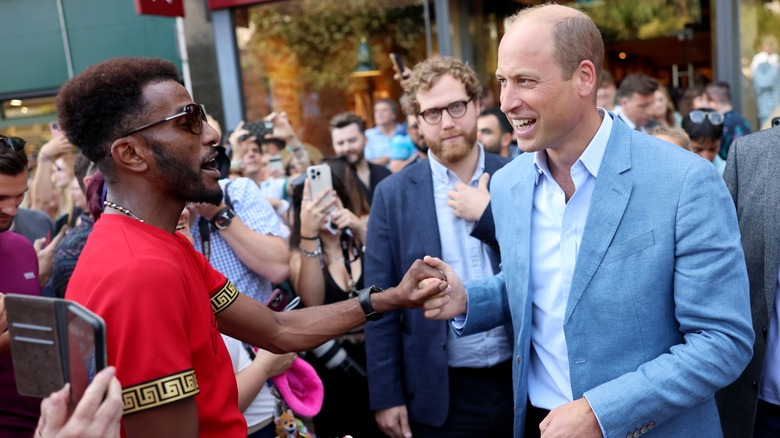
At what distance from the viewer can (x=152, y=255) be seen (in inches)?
68.8

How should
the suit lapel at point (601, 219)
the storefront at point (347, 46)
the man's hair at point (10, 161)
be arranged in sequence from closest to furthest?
1. the suit lapel at point (601, 219)
2. the man's hair at point (10, 161)
3. the storefront at point (347, 46)

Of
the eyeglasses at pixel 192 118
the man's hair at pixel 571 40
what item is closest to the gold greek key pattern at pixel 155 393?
the eyeglasses at pixel 192 118

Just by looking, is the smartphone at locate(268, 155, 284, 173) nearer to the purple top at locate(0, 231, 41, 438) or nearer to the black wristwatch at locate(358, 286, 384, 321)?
the purple top at locate(0, 231, 41, 438)

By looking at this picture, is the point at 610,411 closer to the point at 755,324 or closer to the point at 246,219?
the point at 755,324

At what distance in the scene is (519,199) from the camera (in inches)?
98.9

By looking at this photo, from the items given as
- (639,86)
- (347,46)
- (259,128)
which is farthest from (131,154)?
(347,46)

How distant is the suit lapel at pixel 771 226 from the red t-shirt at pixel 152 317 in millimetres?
2029

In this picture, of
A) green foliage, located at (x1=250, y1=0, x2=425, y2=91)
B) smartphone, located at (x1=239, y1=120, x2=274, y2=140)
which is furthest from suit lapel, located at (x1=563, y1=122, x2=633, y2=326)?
green foliage, located at (x1=250, y1=0, x2=425, y2=91)

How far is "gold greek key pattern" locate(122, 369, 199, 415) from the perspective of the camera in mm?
1608

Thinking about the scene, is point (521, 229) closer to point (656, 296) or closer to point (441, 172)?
point (656, 296)

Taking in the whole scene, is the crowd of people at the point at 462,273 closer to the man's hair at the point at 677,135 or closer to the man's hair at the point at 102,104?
the man's hair at the point at 102,104

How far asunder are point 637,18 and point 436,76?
A: 31.3 feet

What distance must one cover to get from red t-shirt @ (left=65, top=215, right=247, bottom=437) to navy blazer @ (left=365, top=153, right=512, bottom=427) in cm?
139

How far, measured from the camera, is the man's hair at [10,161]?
9.92ft
